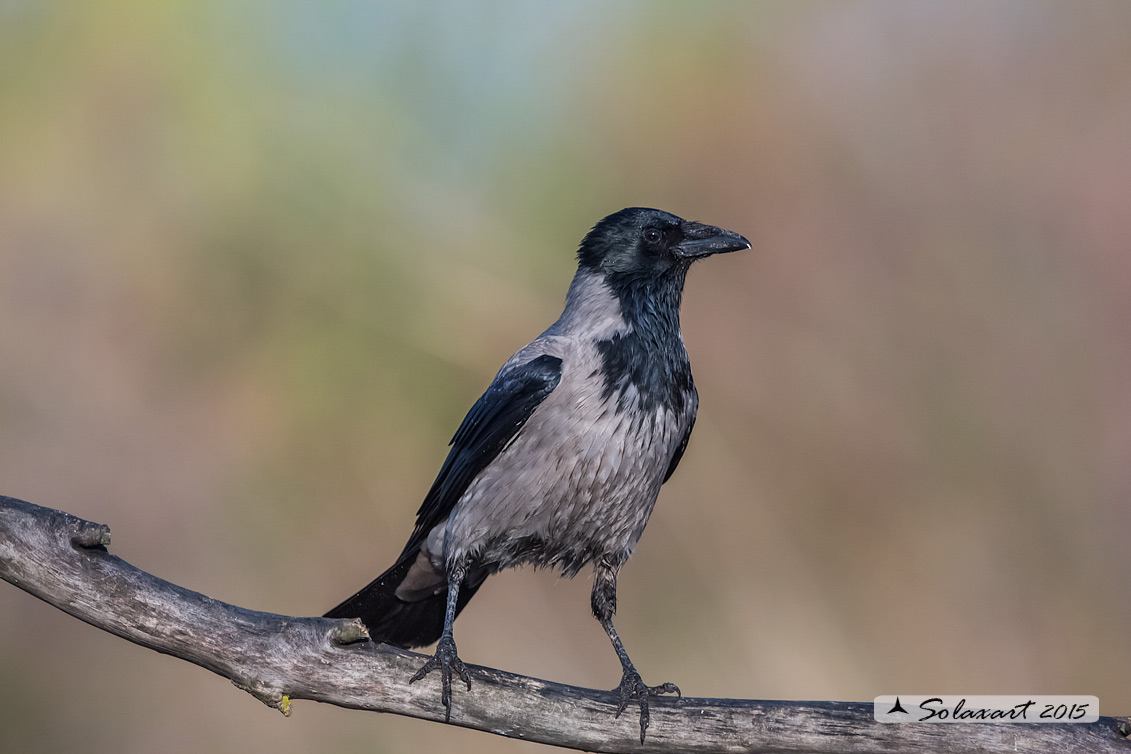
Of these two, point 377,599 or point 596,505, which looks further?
point 377,599

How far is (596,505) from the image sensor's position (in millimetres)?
3434

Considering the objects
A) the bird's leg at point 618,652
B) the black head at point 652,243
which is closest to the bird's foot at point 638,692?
the bird's leg at point 618,652

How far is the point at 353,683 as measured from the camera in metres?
2.96

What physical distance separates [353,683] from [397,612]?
0.86m

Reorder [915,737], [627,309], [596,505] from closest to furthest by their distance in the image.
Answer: [915,737], [596,505], [627,309]

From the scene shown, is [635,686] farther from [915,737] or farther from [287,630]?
[287,630]

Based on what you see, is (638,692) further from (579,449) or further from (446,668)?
(579,449)

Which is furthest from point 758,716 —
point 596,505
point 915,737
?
point 596,505

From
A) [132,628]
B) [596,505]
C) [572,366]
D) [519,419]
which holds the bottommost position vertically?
[132,628]

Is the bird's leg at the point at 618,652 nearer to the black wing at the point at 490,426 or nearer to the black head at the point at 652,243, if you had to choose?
the black wing at the point at 490,426

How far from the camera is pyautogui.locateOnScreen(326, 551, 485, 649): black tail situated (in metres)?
3.72

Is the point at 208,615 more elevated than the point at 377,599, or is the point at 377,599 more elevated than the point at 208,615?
the point at 377,599

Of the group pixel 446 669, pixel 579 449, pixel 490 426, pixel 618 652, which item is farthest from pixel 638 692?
pixel 490 426

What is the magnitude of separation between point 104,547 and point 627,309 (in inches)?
77.5
